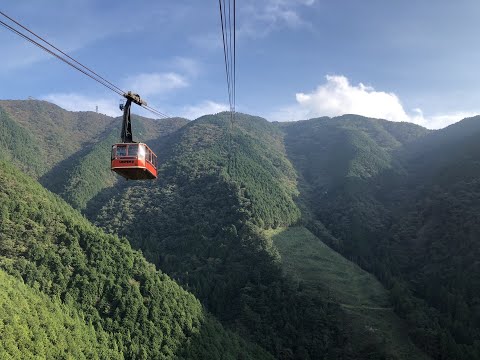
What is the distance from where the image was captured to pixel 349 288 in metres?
153

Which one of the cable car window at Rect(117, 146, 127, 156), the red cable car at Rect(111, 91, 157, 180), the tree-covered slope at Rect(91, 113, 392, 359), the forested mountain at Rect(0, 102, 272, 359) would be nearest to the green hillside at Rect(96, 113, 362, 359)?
the tree-covered slope at Rect(91, 113, 392, 359)

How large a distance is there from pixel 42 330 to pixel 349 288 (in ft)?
332

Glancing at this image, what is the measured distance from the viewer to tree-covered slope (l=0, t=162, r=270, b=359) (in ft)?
340

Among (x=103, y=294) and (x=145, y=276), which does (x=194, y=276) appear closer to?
(x=145, y=276)

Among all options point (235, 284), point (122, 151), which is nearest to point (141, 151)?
point (122, 151)

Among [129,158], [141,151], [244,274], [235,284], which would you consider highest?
[141,151]

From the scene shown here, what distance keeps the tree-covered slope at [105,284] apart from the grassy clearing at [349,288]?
103ft

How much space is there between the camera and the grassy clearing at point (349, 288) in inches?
4978

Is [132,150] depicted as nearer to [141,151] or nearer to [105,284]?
[141,151]

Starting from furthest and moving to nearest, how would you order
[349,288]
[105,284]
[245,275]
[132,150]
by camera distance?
[245,275] → [349,288] → [105,284] → [132,150]

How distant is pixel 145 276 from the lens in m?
120

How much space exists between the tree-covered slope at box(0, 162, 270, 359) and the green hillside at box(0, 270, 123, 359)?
3.04 meters

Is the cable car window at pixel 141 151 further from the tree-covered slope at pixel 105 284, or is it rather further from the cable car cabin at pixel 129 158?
the tree-covered slope at pixel 105 284


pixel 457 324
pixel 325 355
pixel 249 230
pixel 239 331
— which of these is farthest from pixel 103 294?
pixel 457 324
